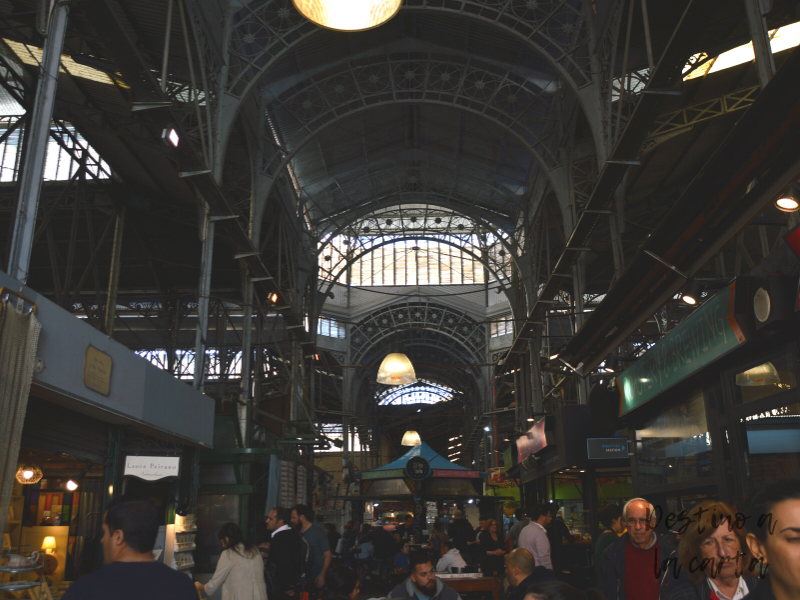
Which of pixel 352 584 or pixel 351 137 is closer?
pixel 352 584

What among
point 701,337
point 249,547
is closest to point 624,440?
point 701,337

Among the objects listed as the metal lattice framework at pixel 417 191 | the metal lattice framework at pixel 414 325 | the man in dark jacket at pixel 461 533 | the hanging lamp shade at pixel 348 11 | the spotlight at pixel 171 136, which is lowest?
the man in dark jacket at pixel 461 533

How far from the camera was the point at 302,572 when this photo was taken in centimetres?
728

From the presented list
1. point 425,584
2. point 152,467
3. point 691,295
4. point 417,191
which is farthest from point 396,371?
point 417,191

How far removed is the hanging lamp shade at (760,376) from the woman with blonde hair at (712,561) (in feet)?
8.84

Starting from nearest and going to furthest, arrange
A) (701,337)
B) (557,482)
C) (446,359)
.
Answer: (701,337) < (557,482) < (446,359)

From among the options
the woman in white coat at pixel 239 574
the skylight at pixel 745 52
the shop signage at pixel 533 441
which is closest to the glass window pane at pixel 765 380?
the woman in white coat at pixel 239 574

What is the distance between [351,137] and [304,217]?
13.4ft

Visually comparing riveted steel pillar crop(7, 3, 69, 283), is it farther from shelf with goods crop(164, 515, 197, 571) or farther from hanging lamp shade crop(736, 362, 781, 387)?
hanging lamp shade crop(736, 362, 781, 387)

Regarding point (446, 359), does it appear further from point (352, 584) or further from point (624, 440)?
point (352, 584)

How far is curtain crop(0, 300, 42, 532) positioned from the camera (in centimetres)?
561

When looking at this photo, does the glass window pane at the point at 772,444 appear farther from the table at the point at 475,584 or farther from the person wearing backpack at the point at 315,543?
the person wearing backpack at the point at 315,543

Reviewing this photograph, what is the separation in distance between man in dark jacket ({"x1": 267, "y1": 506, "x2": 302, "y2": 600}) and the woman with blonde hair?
4.43m

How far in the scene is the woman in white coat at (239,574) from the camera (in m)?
6.11
